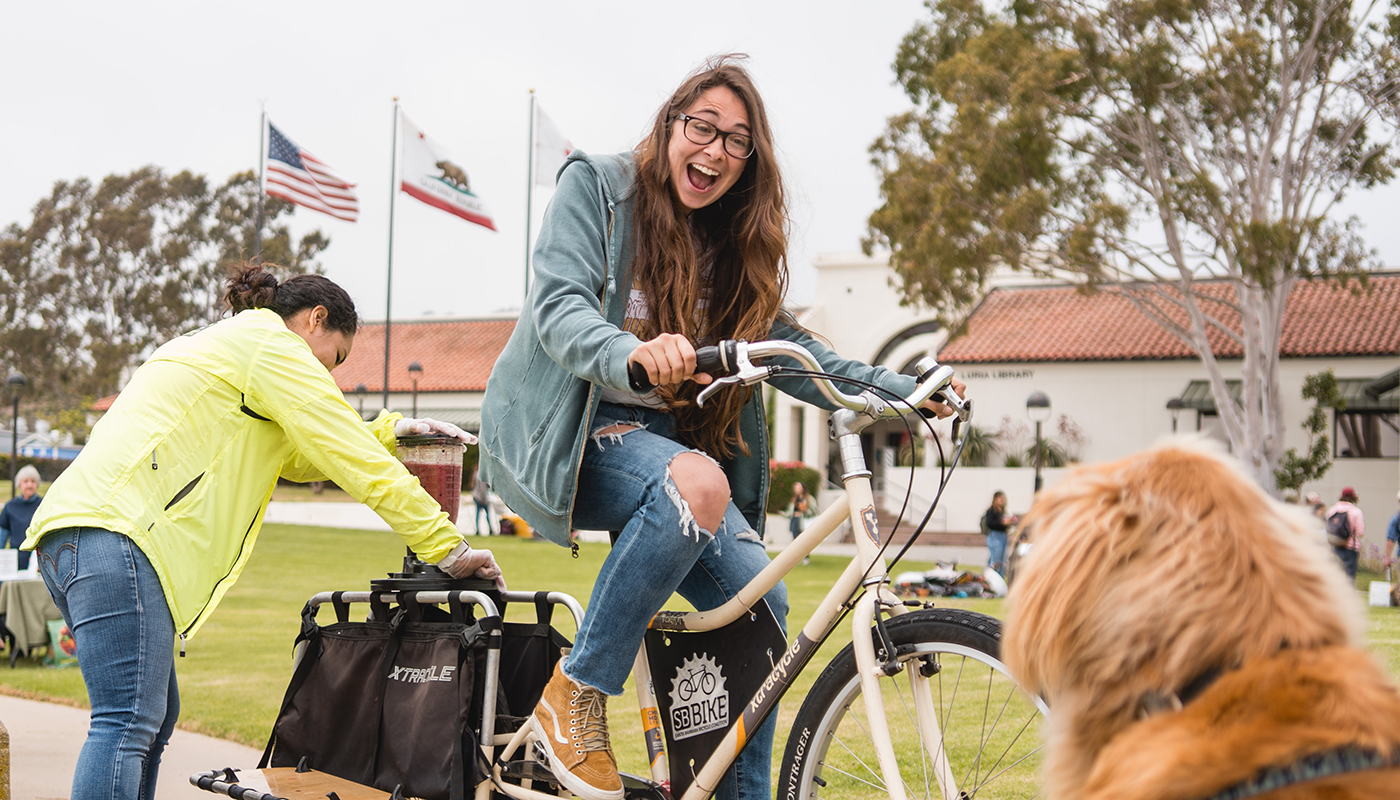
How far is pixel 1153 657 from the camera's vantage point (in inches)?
59.5

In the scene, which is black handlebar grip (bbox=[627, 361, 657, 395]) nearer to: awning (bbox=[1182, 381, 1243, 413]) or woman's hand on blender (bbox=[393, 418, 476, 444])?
woman's hand on blender (bbox=[393, 418, 476, 444])

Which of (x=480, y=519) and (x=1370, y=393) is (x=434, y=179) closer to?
(x=480, y=519)

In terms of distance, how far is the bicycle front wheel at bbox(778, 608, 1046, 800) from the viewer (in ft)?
8.34

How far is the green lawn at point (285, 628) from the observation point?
7.11 meters

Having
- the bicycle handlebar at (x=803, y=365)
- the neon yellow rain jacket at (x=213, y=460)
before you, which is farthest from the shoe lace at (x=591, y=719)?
the bicycle handlebar at (x=803, y=365)

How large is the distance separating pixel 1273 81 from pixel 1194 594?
2538 centimetres

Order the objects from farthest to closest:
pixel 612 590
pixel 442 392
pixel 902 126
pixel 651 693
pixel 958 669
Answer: pixel 442 392
pixel 902 126
pixel 651 693
pixel 612 590
pixel 958 669

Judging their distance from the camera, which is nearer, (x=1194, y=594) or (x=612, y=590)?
(x=1194, y=594)

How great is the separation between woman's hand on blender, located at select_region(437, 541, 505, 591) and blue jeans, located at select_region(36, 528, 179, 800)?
2.53ft

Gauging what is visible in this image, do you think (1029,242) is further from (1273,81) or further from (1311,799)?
(1311,799)

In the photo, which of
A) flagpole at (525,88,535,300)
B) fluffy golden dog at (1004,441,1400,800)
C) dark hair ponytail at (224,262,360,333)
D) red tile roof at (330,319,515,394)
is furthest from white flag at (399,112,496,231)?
fluffy golden dog at (1004,441,1400,800)

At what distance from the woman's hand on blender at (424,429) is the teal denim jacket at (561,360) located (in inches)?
22.3

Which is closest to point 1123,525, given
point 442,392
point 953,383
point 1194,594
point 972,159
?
point 1194,594

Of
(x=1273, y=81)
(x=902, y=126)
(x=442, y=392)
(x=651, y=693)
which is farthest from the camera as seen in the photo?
(x=442, y=392)
